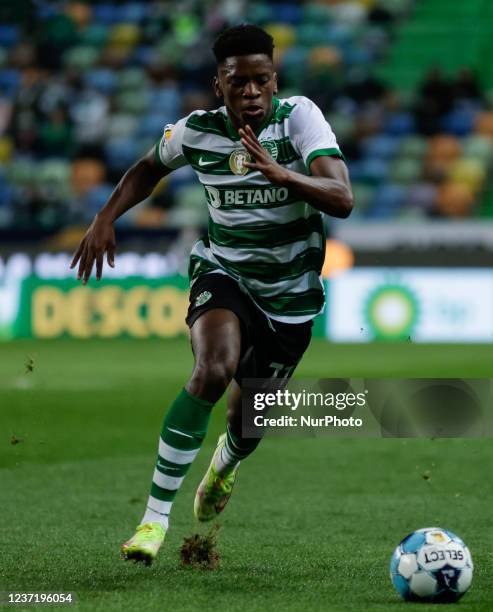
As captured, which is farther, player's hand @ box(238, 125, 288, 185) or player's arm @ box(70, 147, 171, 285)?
player's arm @ box(70, 147, 171, 285)

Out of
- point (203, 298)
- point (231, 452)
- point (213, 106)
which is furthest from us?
point (213, 106)

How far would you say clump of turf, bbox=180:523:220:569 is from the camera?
5086 millimetres

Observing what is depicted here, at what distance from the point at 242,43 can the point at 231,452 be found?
6.29 ft

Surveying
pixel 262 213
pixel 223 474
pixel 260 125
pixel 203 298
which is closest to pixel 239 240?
pixel 262 213

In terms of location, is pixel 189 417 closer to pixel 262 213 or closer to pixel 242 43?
pixel 262 213

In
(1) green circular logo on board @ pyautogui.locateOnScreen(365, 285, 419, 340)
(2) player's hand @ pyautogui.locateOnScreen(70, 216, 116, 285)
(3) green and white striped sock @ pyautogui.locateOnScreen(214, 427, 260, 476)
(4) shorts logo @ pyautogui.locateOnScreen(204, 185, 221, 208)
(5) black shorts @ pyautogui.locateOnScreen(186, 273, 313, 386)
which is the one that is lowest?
(1) green circular logo on board @ pyautogui.locateOnScreen(365, 285, 419, 340)

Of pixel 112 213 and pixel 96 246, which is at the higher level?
pixel 112 213

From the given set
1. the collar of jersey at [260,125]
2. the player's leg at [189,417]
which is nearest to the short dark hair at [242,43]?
the collar of jersey at [260,125]

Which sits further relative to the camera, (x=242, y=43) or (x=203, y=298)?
(x=203, y=298)

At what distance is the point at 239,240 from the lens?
5.42 metres

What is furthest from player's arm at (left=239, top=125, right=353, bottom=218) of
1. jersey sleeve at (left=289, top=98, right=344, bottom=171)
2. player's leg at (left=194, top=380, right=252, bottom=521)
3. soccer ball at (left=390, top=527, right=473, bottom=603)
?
player's leg at (left=194, top=380, right=252, bottom=521)

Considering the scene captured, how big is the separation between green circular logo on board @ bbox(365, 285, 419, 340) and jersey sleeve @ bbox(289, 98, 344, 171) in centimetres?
1114

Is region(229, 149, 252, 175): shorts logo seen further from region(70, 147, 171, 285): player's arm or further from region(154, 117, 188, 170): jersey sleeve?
region(70, 147, 171, 285): player's arm

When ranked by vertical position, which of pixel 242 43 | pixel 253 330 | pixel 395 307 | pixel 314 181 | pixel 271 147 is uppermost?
pixel 242 43
